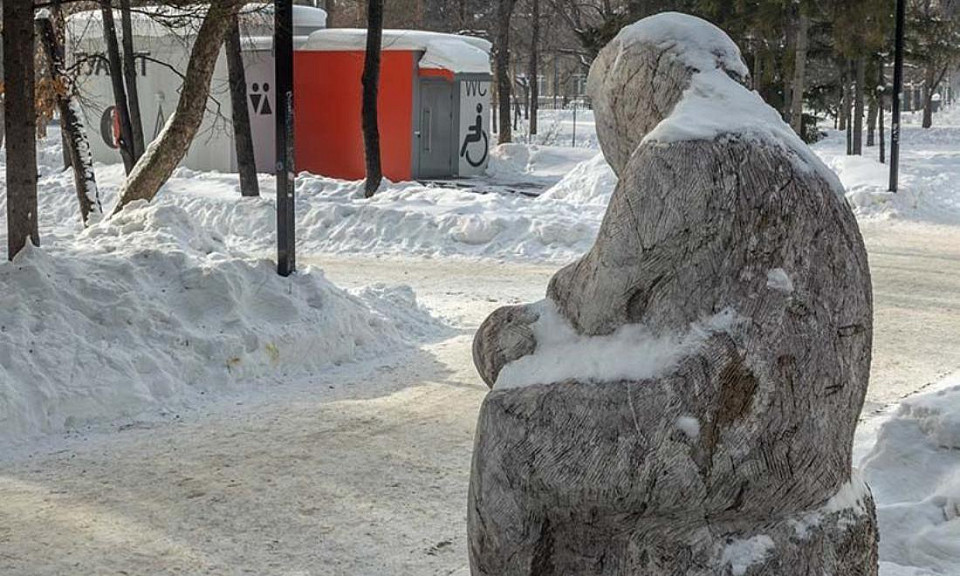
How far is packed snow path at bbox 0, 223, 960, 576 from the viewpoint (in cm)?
618

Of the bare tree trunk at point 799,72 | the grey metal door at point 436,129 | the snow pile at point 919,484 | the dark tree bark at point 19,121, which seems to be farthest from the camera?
the grey metal door at point 436,129

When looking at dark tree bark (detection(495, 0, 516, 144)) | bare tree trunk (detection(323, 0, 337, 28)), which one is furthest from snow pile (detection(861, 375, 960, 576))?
bare tree trunk (detection(323, 0, 337, 28))

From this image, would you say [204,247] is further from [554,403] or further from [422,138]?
[422,138]

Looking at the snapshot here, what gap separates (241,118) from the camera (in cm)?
2094

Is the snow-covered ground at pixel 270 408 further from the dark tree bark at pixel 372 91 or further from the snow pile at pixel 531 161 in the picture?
the snow pile at pixel 531 161

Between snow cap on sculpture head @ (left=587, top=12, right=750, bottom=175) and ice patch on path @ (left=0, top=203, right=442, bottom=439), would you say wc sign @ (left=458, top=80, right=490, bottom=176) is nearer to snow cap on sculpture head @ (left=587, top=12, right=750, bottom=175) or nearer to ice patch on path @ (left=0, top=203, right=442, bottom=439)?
ice patch on path @ (left=0, top=203, right=442, bottom=439)

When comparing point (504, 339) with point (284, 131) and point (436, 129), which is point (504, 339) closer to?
point (284, 131)

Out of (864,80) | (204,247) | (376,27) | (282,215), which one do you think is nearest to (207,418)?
(282,215)

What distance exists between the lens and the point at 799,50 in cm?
2594

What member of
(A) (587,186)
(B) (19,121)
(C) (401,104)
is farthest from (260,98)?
(B) (19,121)

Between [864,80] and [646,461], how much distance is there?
3464 cm

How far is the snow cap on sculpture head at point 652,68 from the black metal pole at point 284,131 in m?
8.38

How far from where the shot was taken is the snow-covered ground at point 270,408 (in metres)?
6.29

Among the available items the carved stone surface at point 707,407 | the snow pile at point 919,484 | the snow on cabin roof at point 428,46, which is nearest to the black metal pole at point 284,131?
the snow pile at point 919,484
